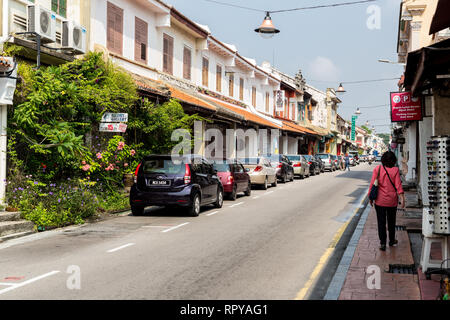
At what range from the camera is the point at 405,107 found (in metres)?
14.0

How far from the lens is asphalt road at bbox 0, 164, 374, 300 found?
20.3ft

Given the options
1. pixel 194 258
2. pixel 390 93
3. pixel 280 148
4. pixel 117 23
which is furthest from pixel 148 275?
pixel 280 148

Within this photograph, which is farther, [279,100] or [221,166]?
[279,100]

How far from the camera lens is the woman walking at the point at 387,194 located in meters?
8.73

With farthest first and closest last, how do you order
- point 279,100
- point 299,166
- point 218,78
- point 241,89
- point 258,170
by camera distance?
point 279,100
point 241,89
point 299,166
point 218,78
point 258,170

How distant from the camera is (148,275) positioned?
22.7ft

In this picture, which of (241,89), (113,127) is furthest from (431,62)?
(241,89)

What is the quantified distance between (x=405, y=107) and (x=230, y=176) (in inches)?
254

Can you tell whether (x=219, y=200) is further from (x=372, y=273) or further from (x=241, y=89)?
(x=241, y=89)

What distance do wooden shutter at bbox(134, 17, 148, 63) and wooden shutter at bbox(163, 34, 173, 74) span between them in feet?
6.08

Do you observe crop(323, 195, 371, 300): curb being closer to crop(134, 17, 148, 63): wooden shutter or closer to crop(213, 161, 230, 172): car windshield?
crop(213, 161, 230, 172): car windshield

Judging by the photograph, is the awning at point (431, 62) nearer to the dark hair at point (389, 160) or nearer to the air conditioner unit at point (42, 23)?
the dark hair at point (389, 160)

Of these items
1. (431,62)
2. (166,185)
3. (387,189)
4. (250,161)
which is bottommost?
(166,185)
